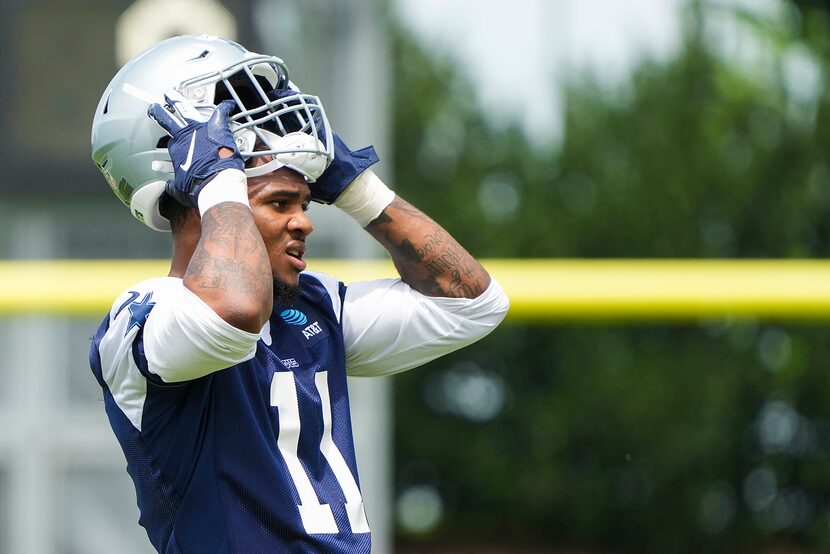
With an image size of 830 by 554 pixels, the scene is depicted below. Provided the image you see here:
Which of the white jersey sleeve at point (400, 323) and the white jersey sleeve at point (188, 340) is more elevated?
the white jersey sleeve at point (188, 340)

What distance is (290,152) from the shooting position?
Answer: 2232 mm

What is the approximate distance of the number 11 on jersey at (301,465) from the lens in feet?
7.23

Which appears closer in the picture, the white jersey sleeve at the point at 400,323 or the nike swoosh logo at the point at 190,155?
the nike swoosh logo at the point at 190,155

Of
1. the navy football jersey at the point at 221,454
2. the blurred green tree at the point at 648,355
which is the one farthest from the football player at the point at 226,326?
the blurred green tree at the point at 648,355

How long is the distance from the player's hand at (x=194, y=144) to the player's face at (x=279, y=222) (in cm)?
10

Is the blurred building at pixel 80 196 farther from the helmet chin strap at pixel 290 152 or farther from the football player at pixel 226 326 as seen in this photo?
the helmet chin strap at pixel 290 152

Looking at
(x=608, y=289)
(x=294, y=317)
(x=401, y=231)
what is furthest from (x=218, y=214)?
(x=608, y=289)

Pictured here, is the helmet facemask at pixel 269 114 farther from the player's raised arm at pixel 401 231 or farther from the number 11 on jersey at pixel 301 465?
the number 11 on jersey at pixel 301 465

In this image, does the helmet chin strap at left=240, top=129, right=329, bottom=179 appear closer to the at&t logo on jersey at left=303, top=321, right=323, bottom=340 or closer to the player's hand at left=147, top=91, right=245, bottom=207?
the player's hand at left=147, top=91, right=245, bottom=207

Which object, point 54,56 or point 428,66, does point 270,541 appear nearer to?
point 54,56

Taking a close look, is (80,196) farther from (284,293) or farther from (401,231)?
(284,293)

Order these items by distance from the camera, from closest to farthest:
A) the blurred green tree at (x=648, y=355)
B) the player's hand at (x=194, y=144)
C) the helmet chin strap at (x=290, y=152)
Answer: the player's hand at (x=194, y=144) → the helmet chin strap at (x=290, y=152) → the blurred green tree at (x=648, y=355)

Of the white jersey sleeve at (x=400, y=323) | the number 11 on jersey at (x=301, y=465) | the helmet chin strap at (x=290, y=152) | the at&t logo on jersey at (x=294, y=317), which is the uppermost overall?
the helmet chin strap at (x=290, y=152)

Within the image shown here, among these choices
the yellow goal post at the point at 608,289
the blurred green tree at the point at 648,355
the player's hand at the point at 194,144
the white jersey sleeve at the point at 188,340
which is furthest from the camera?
the blurred green tree at the point at 648,355
